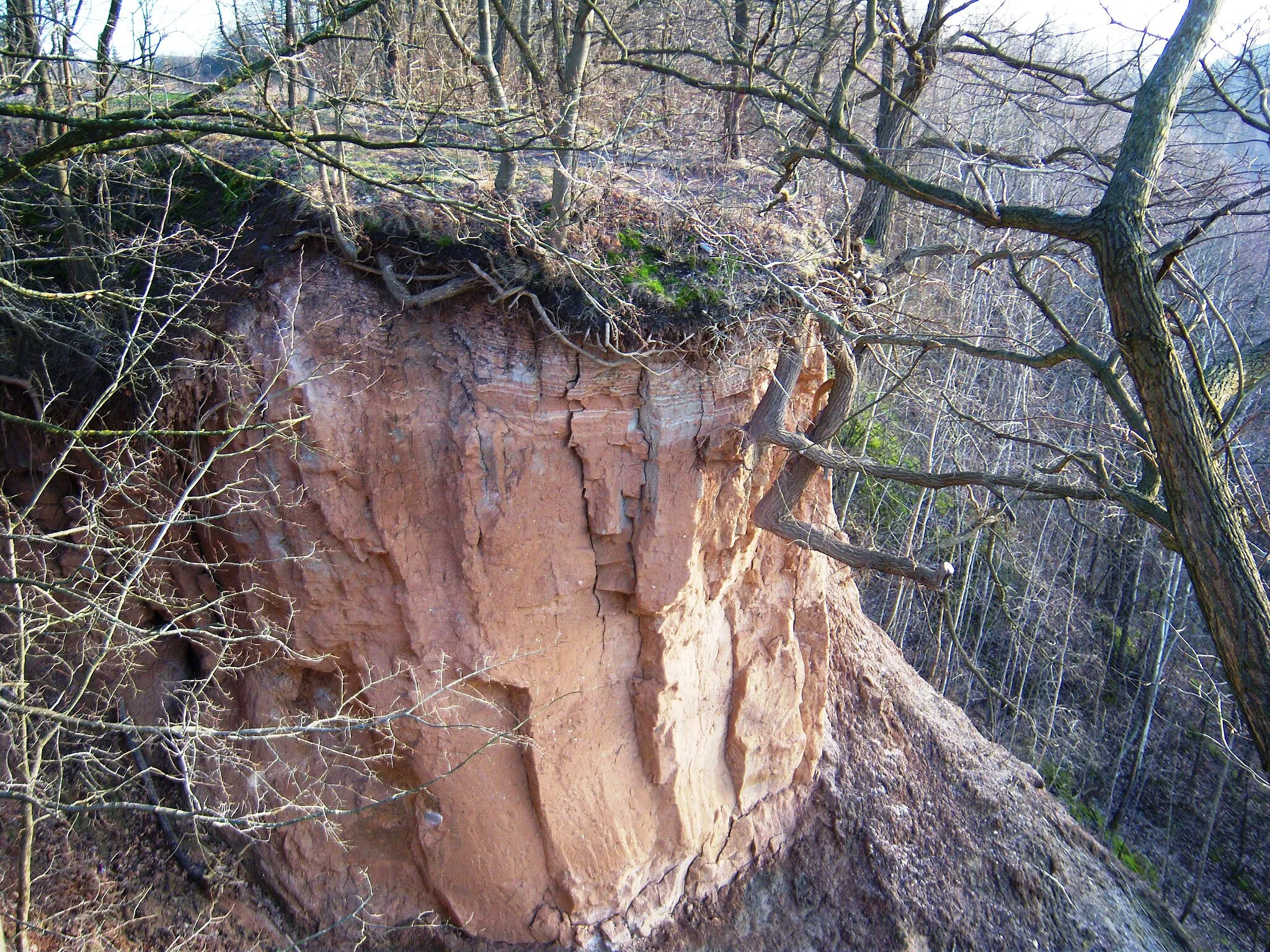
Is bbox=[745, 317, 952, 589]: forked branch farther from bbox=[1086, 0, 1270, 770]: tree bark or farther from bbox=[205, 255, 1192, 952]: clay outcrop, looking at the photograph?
bbox=[1086, 0, 1270, 770]: tree bark

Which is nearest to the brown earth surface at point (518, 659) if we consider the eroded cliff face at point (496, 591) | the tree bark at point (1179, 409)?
the eroded cliff face at point (496, 591)

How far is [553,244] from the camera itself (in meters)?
5.05

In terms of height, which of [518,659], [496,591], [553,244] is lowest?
[518,659]

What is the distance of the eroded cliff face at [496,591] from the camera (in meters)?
5.22

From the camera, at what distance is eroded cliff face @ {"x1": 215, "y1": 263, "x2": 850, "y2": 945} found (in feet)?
17.1

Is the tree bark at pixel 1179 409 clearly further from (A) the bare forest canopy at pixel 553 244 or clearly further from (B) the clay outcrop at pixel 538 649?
(B) the clay outcrop at pixel 538 649

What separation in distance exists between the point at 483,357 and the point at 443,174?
1.19 m

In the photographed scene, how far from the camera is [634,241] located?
18.5 feet

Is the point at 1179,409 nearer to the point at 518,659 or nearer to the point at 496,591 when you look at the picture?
the point at 496,591

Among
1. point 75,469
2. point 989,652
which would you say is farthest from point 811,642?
point 989,652

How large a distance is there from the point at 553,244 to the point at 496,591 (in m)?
2.37

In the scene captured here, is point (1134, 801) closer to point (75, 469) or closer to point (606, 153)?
point (606, 153)

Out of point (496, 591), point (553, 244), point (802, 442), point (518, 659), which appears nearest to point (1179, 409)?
point (802, 442)

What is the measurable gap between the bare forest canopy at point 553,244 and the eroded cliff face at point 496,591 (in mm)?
283
